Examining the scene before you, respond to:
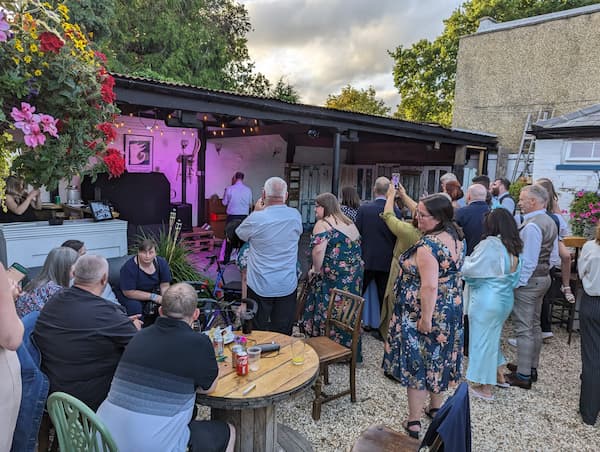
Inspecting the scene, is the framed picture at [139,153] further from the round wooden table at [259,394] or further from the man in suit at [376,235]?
the round wooden table at [259,394]

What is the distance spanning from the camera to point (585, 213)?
669 cm

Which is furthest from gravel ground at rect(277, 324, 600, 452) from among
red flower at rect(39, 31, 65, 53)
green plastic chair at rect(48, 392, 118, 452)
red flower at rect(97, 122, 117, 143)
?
red flower at rect(39, 31, 65, 53)

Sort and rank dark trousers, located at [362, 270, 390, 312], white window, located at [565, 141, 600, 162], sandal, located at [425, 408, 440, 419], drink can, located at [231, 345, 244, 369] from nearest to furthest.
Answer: drink can, located at [231, 345, 244, 369] < sandal, located at [425, 408, 440, 419] < dark trousers, located at [362, 270, 390, 312] < white window, located at [565, 141, 600, 162]

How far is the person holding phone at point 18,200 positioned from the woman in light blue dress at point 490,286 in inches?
114

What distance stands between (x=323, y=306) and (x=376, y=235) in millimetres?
1005

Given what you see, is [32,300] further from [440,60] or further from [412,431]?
[440,60]

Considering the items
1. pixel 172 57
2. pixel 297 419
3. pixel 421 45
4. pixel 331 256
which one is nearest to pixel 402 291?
pixel 331 256

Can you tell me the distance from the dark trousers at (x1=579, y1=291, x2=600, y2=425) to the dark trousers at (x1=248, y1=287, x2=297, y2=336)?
7.10 feet

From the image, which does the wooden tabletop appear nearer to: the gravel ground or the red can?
the red can

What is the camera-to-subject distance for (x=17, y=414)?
5.04 feet

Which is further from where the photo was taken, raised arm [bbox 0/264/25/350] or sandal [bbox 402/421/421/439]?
sandal [bbox 402/421/421/439]

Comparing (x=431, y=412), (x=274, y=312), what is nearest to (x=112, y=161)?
(x=274, y=312)

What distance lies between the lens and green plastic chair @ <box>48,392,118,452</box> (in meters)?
1.45

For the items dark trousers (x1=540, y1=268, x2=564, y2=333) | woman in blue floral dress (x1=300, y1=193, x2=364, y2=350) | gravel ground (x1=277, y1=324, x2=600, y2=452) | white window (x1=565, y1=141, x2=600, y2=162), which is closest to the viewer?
gravel ground (x1=277, y1=324, x2=600, y2=452)
